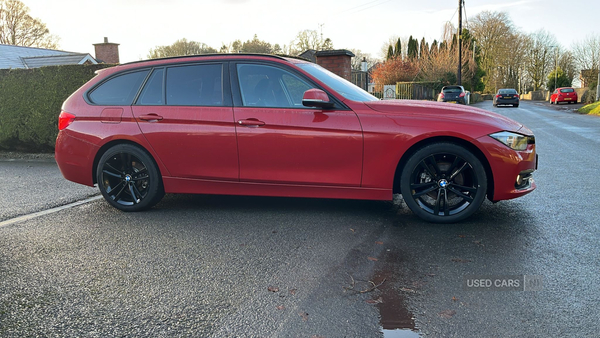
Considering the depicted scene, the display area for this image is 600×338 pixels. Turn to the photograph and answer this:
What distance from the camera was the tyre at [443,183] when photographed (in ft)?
14.5

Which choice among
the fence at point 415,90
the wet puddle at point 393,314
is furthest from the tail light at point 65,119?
the fence at point 415,90

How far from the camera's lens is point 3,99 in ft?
35.3

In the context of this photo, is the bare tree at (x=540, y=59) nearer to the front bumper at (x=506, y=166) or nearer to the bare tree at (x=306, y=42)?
the bare tree at (x=306, y=42)

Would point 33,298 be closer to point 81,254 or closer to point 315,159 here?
point 81,254

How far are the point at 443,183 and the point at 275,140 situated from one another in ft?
5.54

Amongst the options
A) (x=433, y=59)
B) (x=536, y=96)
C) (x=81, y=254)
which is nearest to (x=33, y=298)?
(x=81, y=254)

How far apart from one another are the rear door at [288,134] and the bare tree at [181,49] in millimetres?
55305

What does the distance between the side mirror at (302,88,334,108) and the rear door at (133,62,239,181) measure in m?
0.86

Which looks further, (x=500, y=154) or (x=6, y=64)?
(x=6, y=64)

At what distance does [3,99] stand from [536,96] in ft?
240

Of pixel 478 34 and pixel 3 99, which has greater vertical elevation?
pixel 478 34

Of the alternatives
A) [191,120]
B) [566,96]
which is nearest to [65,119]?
[191,120]

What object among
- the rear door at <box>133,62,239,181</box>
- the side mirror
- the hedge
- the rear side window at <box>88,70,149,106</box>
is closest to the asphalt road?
the rear door at <box>133,62,239,181</box>

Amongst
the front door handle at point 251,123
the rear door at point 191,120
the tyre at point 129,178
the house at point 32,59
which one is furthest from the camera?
the house at point 32,59
